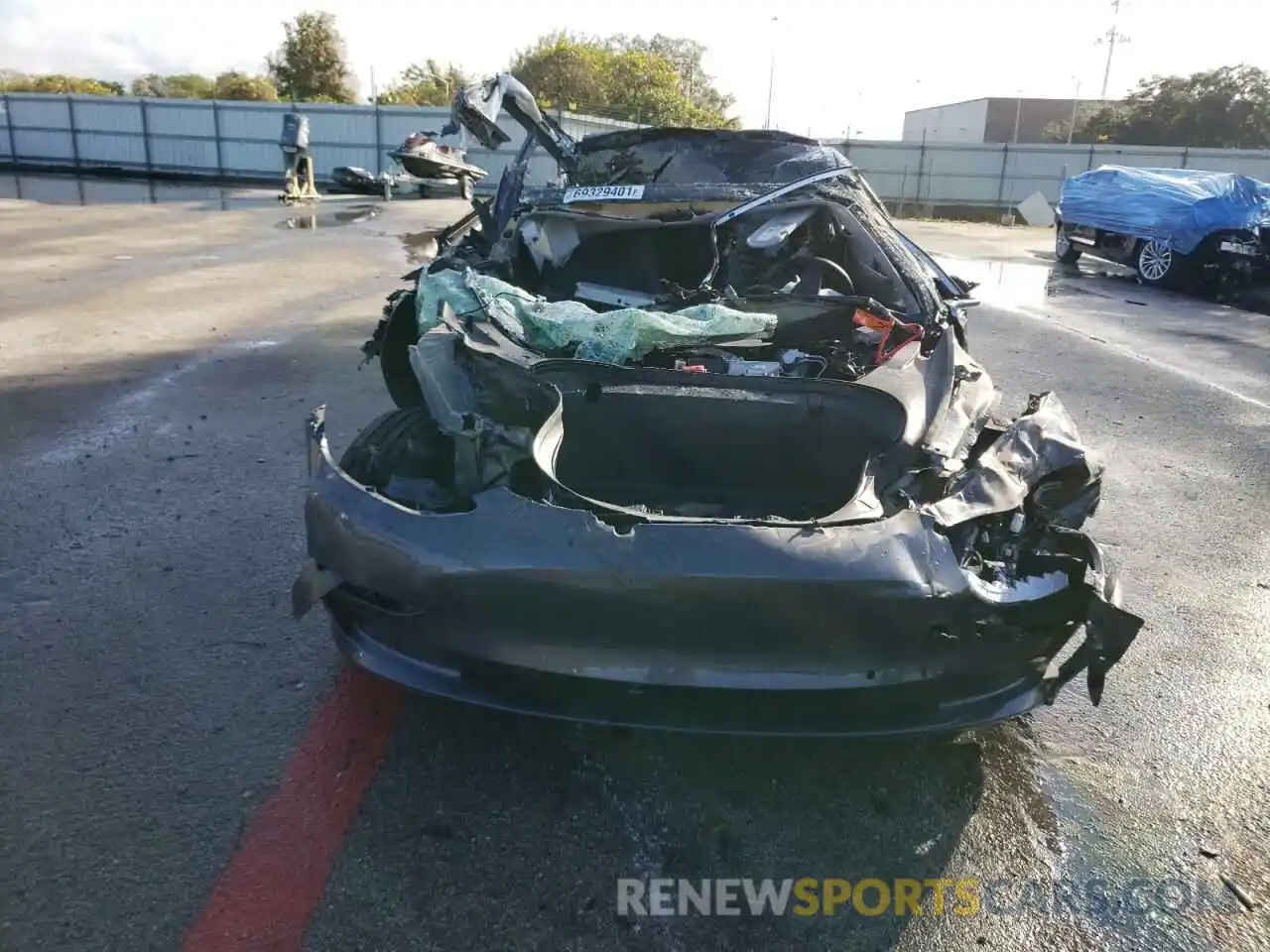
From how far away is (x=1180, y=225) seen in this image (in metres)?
13.3

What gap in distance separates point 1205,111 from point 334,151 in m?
34.9

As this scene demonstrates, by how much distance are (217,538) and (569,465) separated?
171 cm

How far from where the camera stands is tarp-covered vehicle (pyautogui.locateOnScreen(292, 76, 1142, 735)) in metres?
2.15

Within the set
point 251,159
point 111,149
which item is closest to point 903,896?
point 251,159

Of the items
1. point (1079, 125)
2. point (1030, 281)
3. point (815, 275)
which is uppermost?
point (1079, 125)

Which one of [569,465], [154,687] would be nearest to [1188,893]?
[569,465]

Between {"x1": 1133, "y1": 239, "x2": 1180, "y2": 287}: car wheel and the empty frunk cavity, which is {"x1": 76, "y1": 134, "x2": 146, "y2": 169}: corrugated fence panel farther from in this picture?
the empty frunk cavity

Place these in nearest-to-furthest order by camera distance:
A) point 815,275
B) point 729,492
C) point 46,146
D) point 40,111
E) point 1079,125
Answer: point 729,492
point 815,275
point 40,111
point 46,146
point 1079,125

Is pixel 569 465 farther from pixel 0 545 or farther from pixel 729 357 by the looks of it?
pixel 0 545

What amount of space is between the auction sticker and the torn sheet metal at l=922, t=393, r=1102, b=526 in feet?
7.13

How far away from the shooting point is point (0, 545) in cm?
367

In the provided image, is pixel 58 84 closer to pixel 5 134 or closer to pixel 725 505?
pixel 5 134

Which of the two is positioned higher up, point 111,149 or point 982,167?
point 982,167

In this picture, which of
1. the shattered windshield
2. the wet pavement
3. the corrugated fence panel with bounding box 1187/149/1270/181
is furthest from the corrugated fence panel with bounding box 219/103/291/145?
the corrugated fence panel with bounding box 1187/149/1270/181
